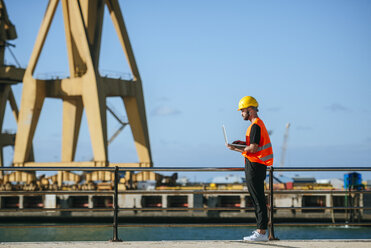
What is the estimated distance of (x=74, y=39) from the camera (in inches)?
1574

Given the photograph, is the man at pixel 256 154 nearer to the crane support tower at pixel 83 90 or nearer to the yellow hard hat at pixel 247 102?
the yellow hard hat at pixel 247 102

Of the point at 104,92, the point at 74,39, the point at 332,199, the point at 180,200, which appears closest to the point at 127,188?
the point at 180,200

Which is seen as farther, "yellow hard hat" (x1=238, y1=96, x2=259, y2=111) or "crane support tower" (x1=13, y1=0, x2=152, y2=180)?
"crane support tower" (x1=13, y1=0, x2=152, y2=180)

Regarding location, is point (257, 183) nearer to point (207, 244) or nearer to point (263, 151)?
point (263, 151)

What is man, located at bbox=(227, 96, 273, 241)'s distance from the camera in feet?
25.0

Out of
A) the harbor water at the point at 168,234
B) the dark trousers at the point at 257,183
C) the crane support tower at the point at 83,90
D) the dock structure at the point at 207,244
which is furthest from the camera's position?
the crane support tower at the point at 83,90

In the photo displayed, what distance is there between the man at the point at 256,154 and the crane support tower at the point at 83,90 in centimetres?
3124

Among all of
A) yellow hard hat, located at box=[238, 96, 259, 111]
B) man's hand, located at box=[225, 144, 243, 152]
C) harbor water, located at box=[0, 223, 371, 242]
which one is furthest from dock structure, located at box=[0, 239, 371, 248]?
harbor water, located at box=[0, 223, 371, 242]

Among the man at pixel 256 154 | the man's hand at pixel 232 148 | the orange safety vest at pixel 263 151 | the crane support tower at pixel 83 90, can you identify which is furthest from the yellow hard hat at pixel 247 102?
the crane support tower at pixel 83 90

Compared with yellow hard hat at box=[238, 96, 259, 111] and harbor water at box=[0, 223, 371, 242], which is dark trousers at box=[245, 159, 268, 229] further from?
harbor water at box=[0, 223, 371, 242]

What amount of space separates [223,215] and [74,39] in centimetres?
1629

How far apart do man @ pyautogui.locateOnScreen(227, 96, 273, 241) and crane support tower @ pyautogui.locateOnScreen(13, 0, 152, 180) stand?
1230 inches

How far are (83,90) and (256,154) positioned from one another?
3277 centimetres

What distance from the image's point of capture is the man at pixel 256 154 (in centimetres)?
761
